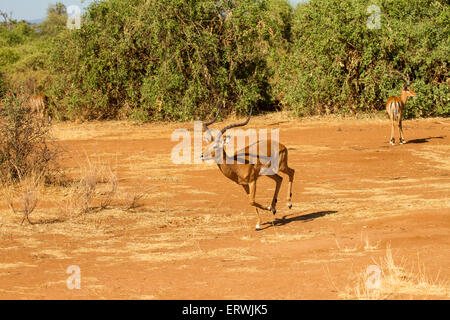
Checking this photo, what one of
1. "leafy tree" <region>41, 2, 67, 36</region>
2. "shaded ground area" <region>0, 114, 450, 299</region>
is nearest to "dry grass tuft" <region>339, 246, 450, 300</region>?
"shaded ground area" <region>0, 114, 450, 299</region>

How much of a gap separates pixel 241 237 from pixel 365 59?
15.6 metres

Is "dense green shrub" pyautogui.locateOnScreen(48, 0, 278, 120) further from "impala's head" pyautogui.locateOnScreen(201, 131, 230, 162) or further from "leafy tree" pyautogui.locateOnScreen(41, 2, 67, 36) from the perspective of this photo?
"leafy tree" pyautogui.locateOnScreen(41, 2, 67, 36)

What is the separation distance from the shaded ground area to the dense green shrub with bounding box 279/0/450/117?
23.0ft

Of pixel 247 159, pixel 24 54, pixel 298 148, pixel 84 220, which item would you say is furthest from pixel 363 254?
→ pixel 24 54

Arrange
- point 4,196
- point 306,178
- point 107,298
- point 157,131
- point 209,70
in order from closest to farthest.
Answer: point 107,298 → point 4,196 → point 306,178 → point 157,131 → point 209,70

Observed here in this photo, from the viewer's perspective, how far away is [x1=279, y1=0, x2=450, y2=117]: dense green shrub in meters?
22.4

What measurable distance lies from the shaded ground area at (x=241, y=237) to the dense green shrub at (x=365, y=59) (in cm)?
702

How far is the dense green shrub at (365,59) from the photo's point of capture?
22.4 metres

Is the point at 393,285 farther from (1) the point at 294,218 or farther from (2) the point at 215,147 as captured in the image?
(1) the point at 294,218

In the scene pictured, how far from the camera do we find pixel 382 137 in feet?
62.8

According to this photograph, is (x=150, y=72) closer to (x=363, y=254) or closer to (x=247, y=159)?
(x=247, y=159)

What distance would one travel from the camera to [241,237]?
28.1 feet

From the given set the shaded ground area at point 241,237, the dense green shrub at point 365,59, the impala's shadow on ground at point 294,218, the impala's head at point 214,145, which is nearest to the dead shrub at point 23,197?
the shaded ground area at point 241,237
